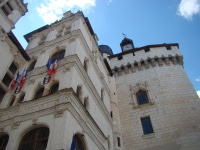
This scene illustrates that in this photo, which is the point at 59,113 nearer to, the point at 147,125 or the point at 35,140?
the point at 35,140

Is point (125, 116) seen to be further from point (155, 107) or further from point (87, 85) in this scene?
point (87, 85)

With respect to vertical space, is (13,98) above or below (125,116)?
→ below

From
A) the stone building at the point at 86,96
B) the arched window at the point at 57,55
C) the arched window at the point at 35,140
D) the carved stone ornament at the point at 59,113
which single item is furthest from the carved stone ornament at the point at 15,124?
the arched window at the point at 57,55

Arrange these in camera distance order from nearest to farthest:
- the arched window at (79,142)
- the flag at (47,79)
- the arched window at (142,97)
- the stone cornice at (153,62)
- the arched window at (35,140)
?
the arched window at (35,140) → the arched window at (79,142) → the flag at (47,79) → the arched window at (142,97) → the stone cornice at (153,62)

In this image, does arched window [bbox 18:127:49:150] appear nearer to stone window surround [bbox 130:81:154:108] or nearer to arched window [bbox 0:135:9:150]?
arched window [bbox 0:135:9:150]

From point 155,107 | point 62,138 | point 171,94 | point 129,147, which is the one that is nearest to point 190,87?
point 171,94

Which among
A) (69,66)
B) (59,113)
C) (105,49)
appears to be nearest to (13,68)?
(69,66)

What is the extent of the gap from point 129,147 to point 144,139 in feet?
4.79

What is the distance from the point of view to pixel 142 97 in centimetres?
2038

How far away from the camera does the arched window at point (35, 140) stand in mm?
10445

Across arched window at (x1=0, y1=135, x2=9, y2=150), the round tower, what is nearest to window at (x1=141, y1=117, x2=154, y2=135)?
the round tower

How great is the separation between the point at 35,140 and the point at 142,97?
12.5 m

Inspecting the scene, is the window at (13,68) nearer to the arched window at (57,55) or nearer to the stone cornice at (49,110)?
the arched window at (57,55)

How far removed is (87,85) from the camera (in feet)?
50.7
